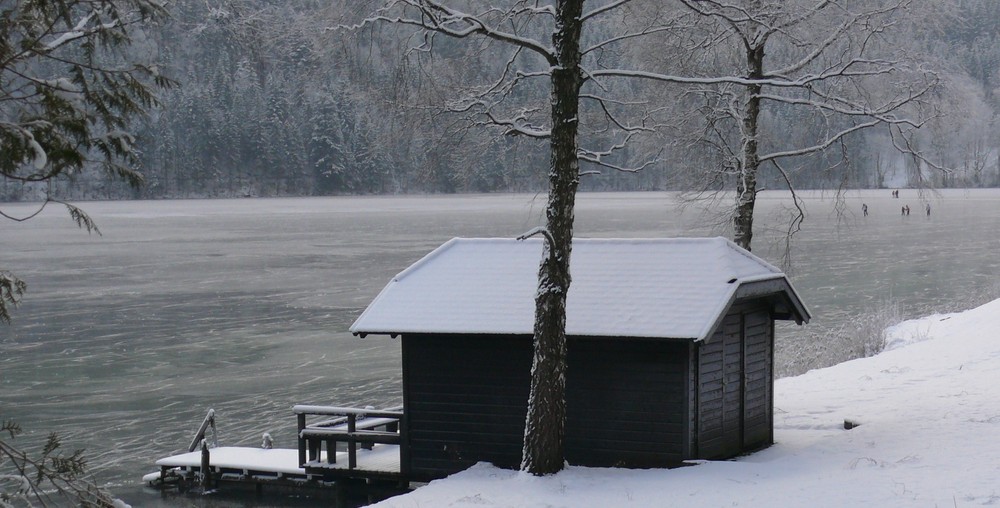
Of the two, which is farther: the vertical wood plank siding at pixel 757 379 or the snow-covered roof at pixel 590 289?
the vertical wood plank siding at pixel 757 379

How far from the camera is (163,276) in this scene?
47.7 m

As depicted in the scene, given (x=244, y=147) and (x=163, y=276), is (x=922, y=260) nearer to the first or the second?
(x=163, y=276)

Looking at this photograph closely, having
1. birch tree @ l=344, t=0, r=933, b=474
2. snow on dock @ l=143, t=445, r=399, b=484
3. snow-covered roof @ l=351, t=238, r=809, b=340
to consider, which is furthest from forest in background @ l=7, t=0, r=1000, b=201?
snow on dock @ l=143, t=445, r=399, b=484

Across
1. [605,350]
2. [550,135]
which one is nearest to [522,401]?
[605,350]

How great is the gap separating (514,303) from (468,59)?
10.5ft

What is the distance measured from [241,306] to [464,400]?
25116 millimetres

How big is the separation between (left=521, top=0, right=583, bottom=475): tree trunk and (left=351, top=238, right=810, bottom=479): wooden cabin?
96 cm

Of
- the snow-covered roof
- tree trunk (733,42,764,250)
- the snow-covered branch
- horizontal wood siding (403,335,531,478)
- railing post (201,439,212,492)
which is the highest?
the snow-covered branch

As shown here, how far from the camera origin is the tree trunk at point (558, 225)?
12242 mm

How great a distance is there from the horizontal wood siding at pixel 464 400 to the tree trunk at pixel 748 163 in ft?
20.0

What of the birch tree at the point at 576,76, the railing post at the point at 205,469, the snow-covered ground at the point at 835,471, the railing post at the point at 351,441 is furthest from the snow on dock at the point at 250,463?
the birch tree at the point at 576,76

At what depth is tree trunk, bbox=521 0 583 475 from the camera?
12242 millimetres

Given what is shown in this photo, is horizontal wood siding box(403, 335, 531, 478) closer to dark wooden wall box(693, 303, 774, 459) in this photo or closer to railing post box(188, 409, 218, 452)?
dark wooden wall box(693, 303, 774, 459)

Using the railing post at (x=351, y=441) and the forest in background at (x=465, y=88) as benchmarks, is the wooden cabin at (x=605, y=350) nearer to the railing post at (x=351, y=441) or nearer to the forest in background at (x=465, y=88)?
the railing post at (x=351, y=441)
